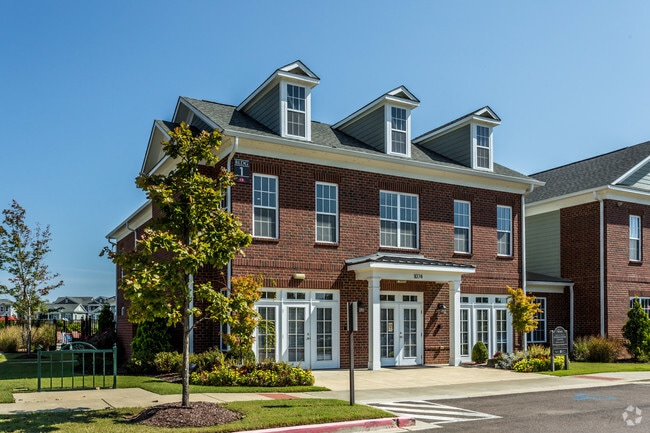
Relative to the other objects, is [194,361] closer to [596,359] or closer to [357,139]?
[357,139]

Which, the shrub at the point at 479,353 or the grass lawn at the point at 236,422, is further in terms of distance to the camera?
the shrub at the point at 479,353

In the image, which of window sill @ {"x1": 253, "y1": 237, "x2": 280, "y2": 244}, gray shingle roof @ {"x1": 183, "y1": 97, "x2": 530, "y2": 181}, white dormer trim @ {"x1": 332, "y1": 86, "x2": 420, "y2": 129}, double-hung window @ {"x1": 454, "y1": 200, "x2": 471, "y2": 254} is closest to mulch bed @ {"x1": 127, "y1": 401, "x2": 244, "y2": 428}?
window sill @ {"x1": 253, "y1": 237, "x2": 280, "y2": 244}

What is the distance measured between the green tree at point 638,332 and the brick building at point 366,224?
507 centimetres

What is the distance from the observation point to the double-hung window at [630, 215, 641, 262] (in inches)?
1088

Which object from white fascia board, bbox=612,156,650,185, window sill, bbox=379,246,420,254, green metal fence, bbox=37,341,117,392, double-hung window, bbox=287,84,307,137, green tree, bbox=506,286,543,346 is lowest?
Result: green metal fence, bbox=37,341,117,392

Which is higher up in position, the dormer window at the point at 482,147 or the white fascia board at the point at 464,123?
the white fascia board at the point at 464,123

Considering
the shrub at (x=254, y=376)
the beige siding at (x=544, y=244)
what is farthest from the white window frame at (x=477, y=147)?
the shrub at (x=254, y=376)

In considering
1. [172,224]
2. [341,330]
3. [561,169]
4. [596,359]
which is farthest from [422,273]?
[561,169]

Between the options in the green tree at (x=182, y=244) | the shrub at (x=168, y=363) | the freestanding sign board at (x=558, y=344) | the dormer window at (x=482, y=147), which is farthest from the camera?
the dormer window at (x=482, y=147)

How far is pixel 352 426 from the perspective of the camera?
1093cm

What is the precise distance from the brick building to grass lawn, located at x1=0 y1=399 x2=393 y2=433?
20.6 feet

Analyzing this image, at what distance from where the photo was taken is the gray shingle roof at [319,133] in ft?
66.8

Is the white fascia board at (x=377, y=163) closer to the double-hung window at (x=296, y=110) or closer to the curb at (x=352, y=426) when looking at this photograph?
the double-hung window at (x=296, y=110)

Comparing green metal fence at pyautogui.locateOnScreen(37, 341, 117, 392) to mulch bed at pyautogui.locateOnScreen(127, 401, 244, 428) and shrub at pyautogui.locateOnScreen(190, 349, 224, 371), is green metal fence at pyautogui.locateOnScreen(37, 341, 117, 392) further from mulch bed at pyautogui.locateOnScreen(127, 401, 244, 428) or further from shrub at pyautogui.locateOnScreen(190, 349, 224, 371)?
mulch bed at pyautogui.locateOnScreen(127, 401, 244, 428)
